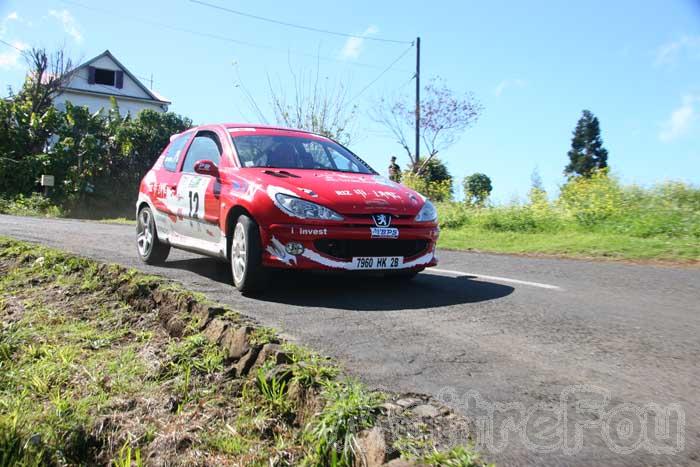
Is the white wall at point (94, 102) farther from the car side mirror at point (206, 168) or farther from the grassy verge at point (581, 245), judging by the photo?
the car side mirror at point (206, 168)

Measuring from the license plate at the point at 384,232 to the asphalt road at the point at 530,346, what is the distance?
1.87ft

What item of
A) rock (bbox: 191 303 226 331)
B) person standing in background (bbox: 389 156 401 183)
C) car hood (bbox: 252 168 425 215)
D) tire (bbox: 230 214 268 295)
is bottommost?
rock (bbox: 191 303 226 331)

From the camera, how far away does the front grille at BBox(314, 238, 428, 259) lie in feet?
17.7

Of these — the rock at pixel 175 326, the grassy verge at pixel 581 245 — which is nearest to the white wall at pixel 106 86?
the grassy verge at pixel 581 245

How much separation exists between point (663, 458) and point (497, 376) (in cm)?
102

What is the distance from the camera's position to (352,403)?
286 centimetres

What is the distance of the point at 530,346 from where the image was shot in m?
3.98

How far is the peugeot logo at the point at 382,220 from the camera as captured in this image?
551 cm

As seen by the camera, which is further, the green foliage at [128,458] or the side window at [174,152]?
the side window at [174,152]

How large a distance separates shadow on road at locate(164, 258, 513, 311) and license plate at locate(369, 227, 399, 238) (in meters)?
0.42

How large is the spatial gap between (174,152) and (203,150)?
84 cm

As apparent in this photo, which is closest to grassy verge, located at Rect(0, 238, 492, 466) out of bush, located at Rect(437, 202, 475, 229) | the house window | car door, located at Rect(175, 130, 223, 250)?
car door, located at Rect(175, 130, 223, 250)

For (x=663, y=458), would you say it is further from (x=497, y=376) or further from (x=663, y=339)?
(x=663, y=339)

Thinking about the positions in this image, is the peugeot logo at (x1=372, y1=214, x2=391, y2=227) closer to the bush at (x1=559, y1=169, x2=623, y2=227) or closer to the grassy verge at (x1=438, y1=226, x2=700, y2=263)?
the grassy verge at (x1=438, y1=226, x2=700, y2=263)
